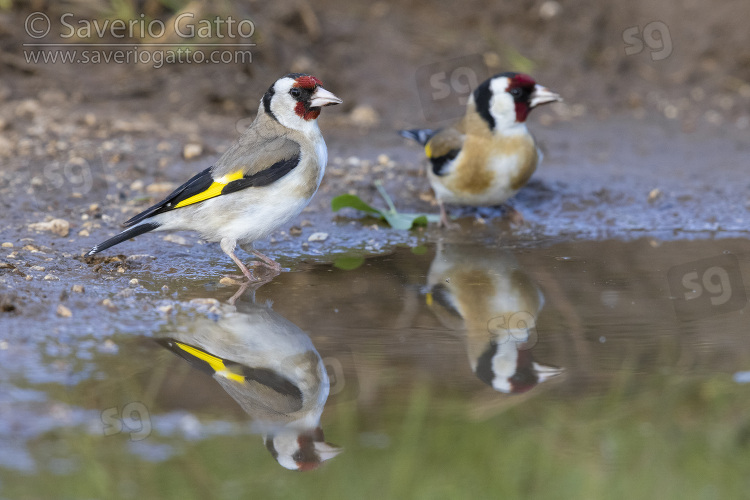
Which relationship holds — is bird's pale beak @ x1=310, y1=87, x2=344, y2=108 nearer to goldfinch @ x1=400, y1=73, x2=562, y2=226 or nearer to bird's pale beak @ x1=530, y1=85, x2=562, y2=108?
goldfinch @ x1=400, y1=73, x2=562, y2=226

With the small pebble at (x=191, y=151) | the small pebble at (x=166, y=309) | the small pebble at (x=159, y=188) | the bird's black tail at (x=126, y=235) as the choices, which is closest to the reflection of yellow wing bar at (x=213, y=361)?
the small pebble at (x=166, y=309)

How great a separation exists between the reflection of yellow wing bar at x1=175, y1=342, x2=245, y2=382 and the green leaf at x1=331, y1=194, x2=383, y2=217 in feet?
6.89

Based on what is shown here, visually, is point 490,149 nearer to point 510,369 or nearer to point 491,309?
point 491,309

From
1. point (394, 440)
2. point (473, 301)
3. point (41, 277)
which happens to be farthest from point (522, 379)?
point (41, 277)

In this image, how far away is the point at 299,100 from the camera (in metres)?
4.63

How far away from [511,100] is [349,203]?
1289 millimetres

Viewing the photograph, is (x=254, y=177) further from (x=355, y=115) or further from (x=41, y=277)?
(x=355, y=115)

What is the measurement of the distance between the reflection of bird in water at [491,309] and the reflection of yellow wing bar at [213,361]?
909 millimetres

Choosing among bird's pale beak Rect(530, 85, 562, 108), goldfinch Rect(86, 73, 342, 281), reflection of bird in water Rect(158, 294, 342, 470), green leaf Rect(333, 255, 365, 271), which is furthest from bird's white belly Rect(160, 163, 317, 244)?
bird's pale beak Rect(530, 85, 562, 108)

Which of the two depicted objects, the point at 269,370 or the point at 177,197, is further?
the point at 177,197

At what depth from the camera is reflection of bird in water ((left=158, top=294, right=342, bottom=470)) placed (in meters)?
2.70

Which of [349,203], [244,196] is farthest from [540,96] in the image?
[244,196]

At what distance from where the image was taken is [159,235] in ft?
16.8

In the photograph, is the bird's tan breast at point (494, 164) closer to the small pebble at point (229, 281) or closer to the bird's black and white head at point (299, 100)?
the bird's black and white head at point (299, 100)
